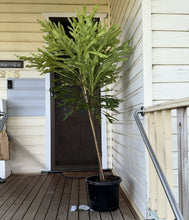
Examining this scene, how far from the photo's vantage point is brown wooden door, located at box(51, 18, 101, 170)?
3879 millimetres

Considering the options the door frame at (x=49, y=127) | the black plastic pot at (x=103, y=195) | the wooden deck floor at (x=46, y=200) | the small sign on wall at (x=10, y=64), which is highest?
the small sign on wall at (x=10, y=64)

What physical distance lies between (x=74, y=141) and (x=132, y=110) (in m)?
1.80

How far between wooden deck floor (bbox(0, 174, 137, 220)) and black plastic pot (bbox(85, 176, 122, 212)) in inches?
2.1

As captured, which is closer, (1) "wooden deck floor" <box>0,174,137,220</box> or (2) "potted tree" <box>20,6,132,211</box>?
(2) "potted tree" <box>20,6,132,211</box>

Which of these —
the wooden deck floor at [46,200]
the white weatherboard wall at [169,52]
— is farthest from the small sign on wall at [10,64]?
the white weatherboard wall at [169,52]

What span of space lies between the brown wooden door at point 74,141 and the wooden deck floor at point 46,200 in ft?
1.47

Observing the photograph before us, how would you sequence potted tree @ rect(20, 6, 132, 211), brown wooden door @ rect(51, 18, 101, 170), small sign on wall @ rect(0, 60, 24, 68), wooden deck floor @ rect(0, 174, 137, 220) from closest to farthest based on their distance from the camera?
potted tree @ rect(20, 6, 132, 211) → wooden deck floor @ rect(0, 174, 137, 220) → small sign on wall @ rect(0, 60, 24, 68) → brown wooden door @ rect(51, 18, 101, 170)

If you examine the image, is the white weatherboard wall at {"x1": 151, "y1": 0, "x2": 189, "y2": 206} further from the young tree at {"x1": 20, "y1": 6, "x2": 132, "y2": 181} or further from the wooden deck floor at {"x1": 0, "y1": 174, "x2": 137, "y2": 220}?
the wooden deck floor at {"x1": 0, "y1": 174, "x2": 137, "y2": 220}

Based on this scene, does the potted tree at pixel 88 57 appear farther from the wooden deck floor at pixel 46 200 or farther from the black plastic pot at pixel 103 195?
the wooden deck floor at pixel 46 200

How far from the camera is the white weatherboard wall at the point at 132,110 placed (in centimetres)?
200

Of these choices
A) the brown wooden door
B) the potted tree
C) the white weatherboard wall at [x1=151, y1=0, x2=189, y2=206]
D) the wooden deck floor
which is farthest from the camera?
the brown wooden door

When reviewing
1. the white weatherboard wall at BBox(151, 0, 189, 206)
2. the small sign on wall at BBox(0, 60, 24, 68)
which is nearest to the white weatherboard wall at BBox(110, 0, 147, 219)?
the white weatherboard wall at BBox(151, 0, 189, 206)

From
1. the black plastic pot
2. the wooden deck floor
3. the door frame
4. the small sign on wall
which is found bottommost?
the wooden deck floor

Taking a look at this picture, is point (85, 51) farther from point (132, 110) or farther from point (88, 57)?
point (132, 110)
